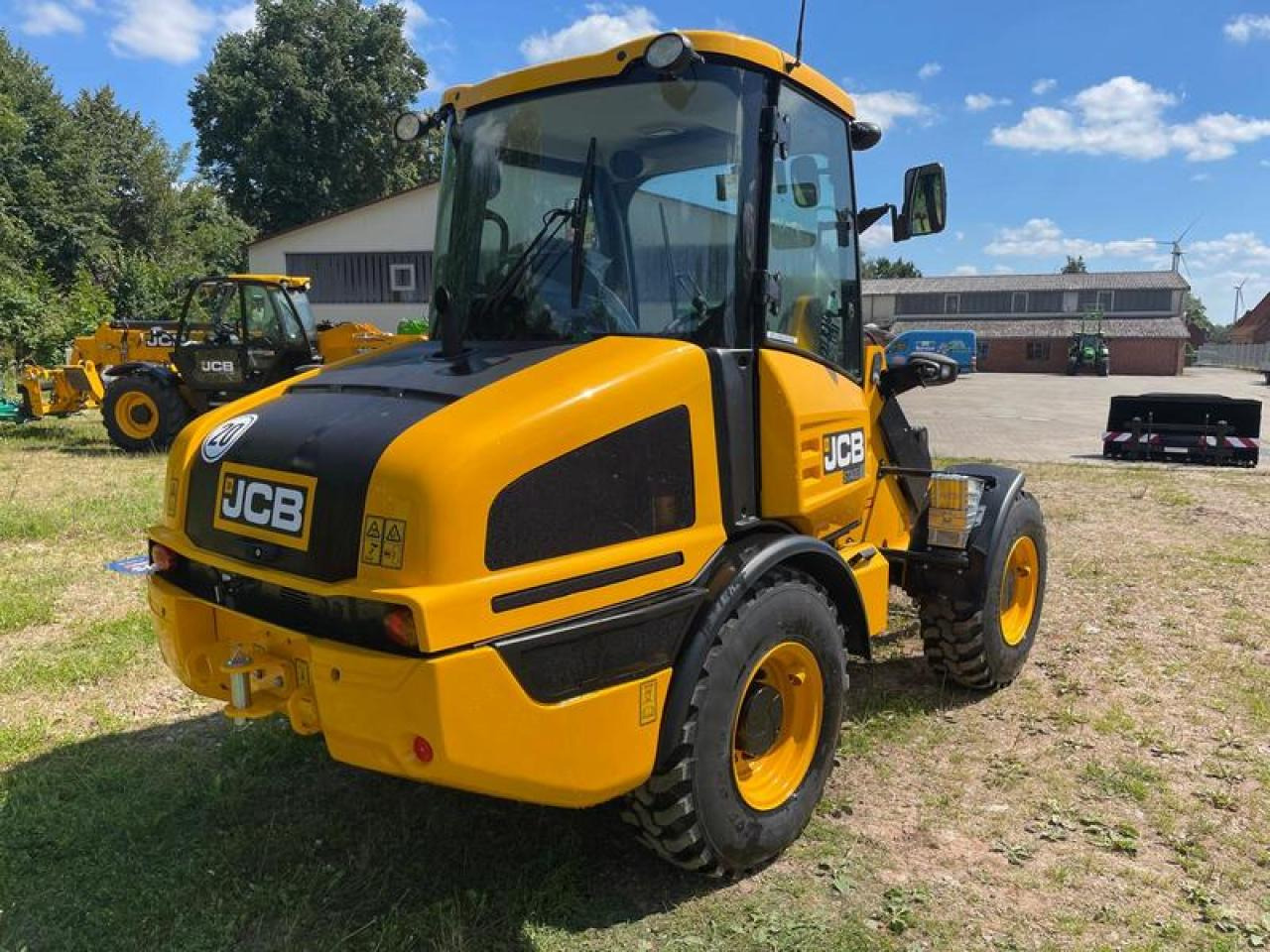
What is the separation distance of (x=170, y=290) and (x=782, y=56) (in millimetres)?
34331

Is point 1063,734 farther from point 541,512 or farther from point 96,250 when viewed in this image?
point 96,250

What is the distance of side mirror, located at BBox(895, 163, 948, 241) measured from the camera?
12.5 feet

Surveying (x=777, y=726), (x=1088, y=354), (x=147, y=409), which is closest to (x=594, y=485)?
(x=777, y=726)

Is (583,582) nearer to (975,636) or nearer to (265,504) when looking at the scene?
(265,504)

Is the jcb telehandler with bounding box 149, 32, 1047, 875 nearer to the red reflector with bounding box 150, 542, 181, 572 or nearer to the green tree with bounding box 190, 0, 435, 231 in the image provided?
the red reflector with bounding box 150, 542, 181, 572

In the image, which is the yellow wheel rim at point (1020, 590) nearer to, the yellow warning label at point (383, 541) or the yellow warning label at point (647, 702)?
the yellow warning label at point (647, 702)

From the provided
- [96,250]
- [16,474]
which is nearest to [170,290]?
[96,250]

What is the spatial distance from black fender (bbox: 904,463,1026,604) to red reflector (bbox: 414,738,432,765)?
2.80 meters

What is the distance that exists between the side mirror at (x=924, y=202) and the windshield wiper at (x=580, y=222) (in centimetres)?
146

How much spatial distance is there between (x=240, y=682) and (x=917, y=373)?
3135 millimetres

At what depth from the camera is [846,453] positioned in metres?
3.50

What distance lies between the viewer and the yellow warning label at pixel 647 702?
258cm

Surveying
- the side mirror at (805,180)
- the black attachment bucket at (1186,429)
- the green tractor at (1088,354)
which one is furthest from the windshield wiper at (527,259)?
the green tractor at (1088,354)

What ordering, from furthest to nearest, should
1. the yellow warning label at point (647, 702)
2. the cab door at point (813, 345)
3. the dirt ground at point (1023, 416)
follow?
the dirt ground at point (1023, 416) < the cab door at point (813, 345) < the yellow warning label at point (647, 702)
